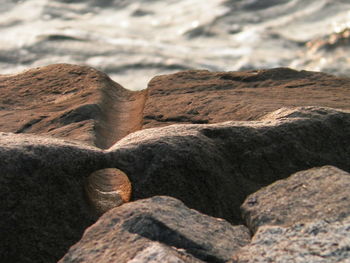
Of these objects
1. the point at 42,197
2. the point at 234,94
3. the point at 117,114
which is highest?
the point at 42,197

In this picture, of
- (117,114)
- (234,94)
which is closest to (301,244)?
(234,94)

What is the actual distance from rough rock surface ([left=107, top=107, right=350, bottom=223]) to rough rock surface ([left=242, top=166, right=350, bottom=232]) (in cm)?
45

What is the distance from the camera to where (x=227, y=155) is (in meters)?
3.26

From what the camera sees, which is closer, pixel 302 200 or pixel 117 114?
pixel 302 200

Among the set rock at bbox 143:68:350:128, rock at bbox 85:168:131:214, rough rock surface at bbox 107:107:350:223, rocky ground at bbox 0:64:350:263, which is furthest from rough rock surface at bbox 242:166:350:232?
rock at bbox 143:68:350:128

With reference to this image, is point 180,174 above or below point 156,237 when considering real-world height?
below

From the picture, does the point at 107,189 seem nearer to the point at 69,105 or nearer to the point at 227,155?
the point at 227,155

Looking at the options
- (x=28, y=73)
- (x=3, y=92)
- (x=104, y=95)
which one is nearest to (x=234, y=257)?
(x=104, y=95)

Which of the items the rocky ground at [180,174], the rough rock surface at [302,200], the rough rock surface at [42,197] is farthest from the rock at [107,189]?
the rough rock surface at [302,200]

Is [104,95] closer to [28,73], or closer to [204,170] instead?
[28,73]

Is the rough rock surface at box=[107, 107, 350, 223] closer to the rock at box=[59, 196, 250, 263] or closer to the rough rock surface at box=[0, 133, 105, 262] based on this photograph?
the rough rock surface at box=[0, 133, 105, 262]

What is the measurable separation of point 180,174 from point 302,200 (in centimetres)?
61

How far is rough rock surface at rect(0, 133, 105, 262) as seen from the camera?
2.93 meters

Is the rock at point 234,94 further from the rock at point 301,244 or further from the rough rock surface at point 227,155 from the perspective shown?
the rock at point 301,244
